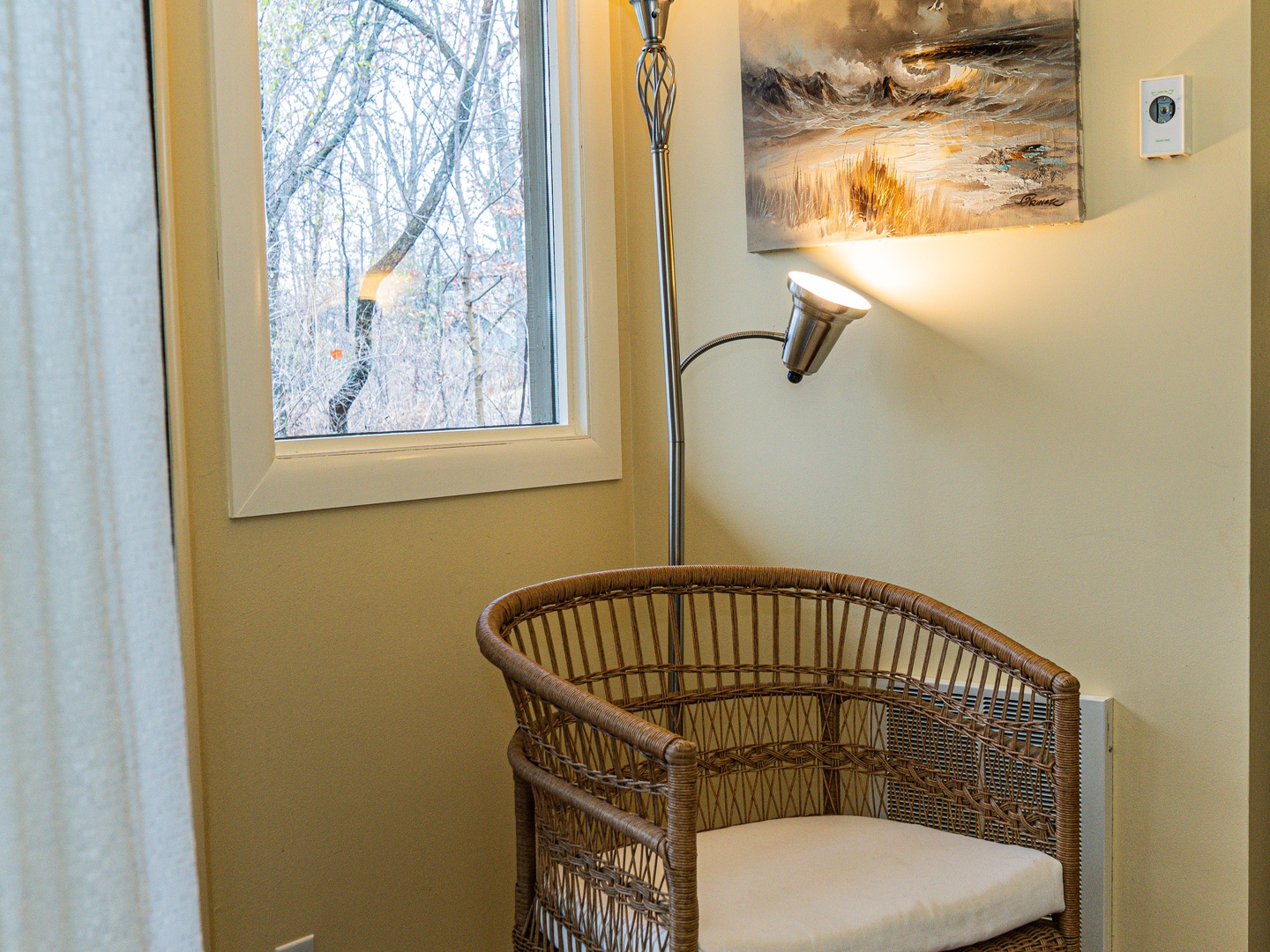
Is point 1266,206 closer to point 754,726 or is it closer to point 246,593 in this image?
point 754,726

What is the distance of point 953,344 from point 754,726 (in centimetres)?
75

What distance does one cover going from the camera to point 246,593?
157 centimetres

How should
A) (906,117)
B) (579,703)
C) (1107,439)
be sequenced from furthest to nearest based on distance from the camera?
(906,117) < (1107,439) < (579,703)

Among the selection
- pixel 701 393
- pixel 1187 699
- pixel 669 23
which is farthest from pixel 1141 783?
pixel 669 23

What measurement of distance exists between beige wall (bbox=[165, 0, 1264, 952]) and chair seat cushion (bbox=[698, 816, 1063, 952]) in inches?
15.8

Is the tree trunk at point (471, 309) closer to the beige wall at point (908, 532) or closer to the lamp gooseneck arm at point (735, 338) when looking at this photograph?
the beige wall at point (908, 532)

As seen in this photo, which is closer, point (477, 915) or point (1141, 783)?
point (1141, 783)

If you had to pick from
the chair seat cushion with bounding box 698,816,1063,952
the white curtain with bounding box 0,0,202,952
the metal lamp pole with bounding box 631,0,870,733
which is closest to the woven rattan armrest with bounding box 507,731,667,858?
the chair seat cushion with bounding box 698,816,1063,952

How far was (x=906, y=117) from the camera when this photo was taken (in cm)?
177

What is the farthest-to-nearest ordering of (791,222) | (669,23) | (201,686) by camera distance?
(669,23), (791,222), (201,686)

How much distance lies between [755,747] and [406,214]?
1012 millimetres

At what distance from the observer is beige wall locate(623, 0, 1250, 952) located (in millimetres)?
1548

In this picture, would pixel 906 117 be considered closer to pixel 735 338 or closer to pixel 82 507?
pixel 735 338
